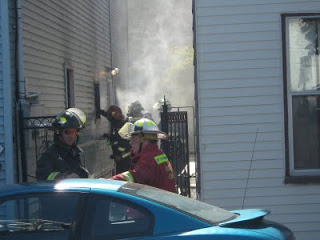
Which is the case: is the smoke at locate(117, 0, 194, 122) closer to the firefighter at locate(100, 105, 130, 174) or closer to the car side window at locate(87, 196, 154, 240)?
the firefighter at locate(100, 105, 130, 174)

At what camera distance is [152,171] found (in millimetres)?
4926

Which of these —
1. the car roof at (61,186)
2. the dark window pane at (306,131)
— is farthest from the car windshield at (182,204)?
the dark window pane at (306,131)

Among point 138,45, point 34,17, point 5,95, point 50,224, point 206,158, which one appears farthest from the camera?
point 138,45

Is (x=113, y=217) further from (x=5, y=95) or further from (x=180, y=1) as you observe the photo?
(x=180, y=1)

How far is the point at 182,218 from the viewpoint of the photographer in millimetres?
3582

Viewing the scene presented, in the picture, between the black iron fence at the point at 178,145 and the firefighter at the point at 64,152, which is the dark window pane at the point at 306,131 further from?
the firefighter at the point at 64,152

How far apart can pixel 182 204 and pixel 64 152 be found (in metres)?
1.74

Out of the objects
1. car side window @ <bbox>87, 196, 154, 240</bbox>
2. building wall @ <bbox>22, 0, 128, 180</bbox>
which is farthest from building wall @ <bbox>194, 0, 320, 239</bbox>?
car side window @ <bbox>87, 196, 154, 240</bbox>

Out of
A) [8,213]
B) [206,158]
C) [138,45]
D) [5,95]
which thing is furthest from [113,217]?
[138,45]

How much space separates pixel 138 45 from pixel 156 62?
248 cm

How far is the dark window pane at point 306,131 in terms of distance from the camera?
22.9ft

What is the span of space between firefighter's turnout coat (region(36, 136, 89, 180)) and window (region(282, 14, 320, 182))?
3128 millimetres

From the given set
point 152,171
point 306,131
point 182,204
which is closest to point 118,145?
point 306,131

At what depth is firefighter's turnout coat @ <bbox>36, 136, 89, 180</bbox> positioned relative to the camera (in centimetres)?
484
